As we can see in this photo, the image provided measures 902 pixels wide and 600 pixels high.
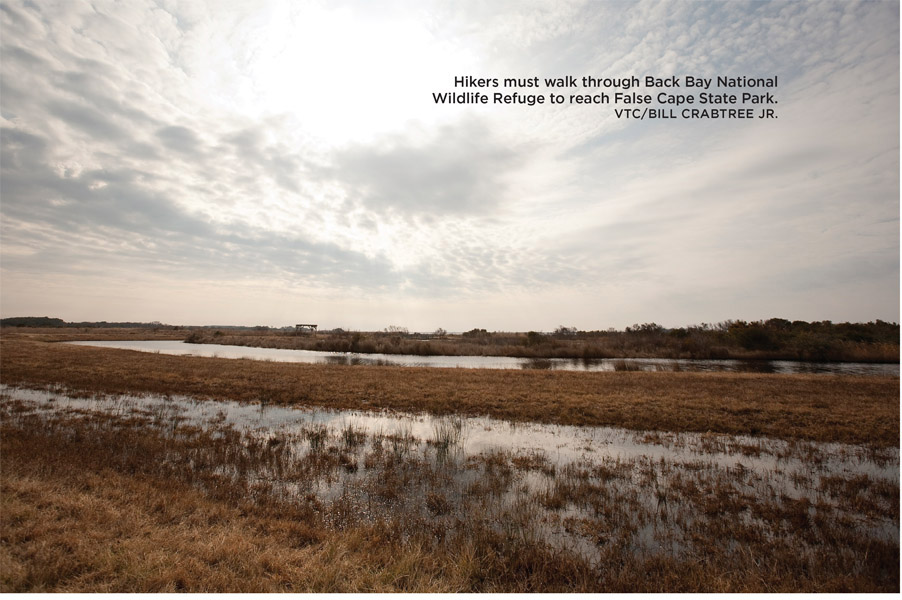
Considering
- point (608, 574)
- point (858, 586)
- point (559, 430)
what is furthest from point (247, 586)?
point (559, 430)

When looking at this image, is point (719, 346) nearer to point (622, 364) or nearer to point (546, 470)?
point (622, 364)

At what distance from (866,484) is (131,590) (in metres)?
14.8

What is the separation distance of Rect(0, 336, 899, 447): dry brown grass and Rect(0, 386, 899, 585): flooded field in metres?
2.10

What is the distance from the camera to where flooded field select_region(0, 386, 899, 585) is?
263 inches

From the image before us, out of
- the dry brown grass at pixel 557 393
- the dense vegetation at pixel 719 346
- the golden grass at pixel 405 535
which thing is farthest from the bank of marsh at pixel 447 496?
the dense vegetation at pixel 719 346

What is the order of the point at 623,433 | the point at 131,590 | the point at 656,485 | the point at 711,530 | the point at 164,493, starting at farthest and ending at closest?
1. the point at 623,433
2. the point at 656,485
3. the point at 164,493
4. the point at 711,530
5. the point at 131,590

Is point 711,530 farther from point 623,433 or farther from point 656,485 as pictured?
point 623,433

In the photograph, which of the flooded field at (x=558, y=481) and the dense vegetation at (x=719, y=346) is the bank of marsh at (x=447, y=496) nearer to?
the flooded field at (x=558, y=481)

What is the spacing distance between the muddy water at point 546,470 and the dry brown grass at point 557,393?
2.05 m

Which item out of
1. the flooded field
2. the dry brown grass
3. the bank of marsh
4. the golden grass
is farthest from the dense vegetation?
the golden grass

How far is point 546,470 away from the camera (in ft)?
33.4

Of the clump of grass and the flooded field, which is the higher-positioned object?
the flooded field

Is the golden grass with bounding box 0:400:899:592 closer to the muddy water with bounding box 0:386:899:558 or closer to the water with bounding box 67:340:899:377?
the muddy water with bounding box 0:386:899:558

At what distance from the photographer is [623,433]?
14414 millimetres
